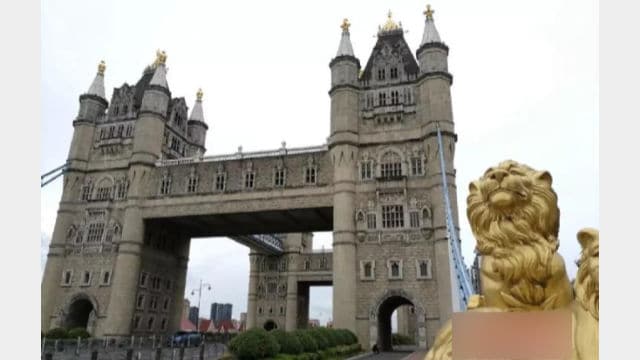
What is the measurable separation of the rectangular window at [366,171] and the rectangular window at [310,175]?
4.20 metres

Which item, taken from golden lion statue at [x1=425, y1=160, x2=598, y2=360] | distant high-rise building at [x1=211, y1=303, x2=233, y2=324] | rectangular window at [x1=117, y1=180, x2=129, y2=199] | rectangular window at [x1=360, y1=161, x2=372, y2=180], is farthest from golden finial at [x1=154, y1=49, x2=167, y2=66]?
distant high-rise building at [x1=211, y1=303, x2=233, y2=324]

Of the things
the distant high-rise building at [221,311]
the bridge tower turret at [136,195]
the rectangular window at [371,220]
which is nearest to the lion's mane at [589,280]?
the rectangular window at [371,220]

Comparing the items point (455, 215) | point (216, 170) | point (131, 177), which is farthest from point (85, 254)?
point (455, 215)

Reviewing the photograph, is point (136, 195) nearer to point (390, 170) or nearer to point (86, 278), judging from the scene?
point (86, 278)

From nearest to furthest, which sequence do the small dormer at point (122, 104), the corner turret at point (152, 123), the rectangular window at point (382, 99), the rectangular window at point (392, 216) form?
1. the rectangular window at point (392, 216)
2. the rectangular window at point (382, 99)
3. the corner turret at point (152, 123)
4. the small dormer at point (122, 104)

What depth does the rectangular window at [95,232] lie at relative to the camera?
→ 40.5 meters

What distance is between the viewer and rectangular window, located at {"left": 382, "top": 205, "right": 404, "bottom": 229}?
3241 centimetres

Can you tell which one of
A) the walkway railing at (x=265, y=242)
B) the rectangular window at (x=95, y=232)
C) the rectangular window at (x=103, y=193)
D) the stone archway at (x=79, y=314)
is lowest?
the stone archway at (x=79, y=314)

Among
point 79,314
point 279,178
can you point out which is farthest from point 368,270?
point 79,314

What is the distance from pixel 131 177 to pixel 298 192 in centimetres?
1711

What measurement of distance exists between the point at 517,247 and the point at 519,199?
0.53m

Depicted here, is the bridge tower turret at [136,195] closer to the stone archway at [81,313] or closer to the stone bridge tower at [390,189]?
the stone archway at [81,313]

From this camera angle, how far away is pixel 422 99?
1375 inches

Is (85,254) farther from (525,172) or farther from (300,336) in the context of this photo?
(525,172)
